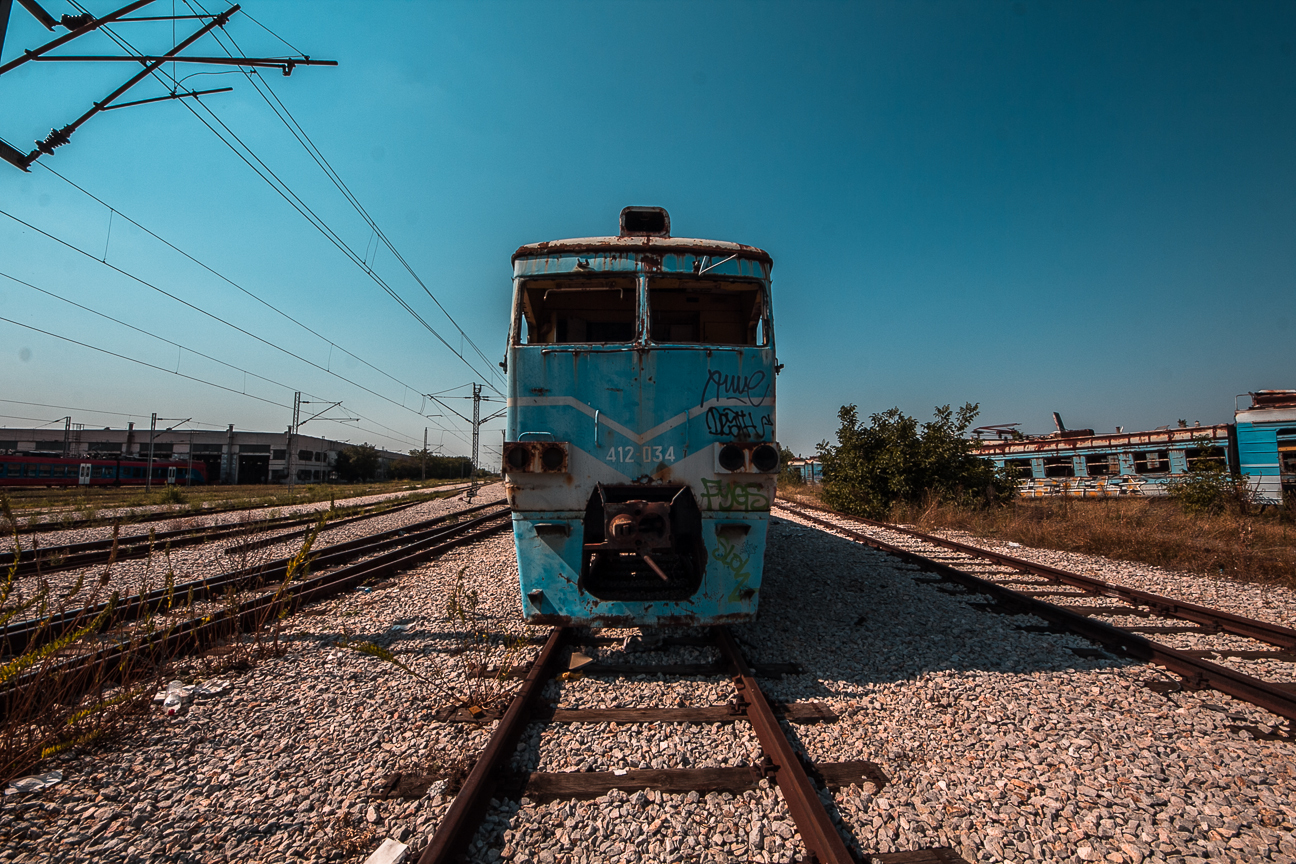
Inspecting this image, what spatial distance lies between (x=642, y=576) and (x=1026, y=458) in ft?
72.3

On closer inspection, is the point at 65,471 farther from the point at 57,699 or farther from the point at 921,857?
the point at 921,857

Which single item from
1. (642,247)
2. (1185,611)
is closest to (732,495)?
(642,247)

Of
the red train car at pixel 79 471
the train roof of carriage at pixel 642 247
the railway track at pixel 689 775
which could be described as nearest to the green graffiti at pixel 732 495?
the railway track at pixel 689 775

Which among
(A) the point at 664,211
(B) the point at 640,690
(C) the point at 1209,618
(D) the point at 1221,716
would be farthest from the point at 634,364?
(C) the point at 1209,618

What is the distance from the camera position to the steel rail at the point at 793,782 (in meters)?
2.09

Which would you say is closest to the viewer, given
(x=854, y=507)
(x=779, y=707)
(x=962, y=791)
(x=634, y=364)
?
(x=962, y=791)

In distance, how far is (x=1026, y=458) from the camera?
69.1ft

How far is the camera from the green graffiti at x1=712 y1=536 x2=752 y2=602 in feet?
13.9

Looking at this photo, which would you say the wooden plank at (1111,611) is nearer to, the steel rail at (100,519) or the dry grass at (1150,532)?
the dry grass at (1150,532)

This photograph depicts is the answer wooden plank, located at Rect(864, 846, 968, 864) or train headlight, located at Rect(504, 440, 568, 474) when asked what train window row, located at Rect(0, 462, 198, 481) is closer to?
train headlight, located at Rect(504, 440, 568, 474)

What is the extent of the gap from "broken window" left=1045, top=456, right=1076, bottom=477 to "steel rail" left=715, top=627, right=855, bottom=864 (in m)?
22.0

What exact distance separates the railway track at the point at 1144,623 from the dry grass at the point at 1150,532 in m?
2.96

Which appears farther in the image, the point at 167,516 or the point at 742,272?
the point at 167,516

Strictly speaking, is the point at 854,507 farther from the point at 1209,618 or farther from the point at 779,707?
the point at 779,707
